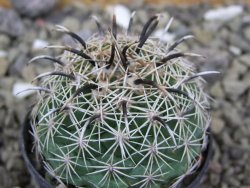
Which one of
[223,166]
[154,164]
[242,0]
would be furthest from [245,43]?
[154,164]

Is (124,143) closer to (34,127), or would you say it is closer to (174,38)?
(34,127)

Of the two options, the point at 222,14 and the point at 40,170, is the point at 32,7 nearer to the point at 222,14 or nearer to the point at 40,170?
the point at 222,14

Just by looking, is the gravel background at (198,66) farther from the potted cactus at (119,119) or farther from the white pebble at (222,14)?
the potted cactus at (119,119)

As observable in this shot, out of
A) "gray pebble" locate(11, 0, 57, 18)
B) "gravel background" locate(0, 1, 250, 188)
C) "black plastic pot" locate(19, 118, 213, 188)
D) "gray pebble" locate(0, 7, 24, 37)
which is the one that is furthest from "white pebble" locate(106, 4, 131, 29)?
"black plastic pot" locate(19, 118, 213, 188)

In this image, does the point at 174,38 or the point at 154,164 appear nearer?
the point at 154,164

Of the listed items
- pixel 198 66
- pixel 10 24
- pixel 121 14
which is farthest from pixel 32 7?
pixel 198 66

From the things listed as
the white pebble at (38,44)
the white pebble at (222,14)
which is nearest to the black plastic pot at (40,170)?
the white pebble at (38,44)
